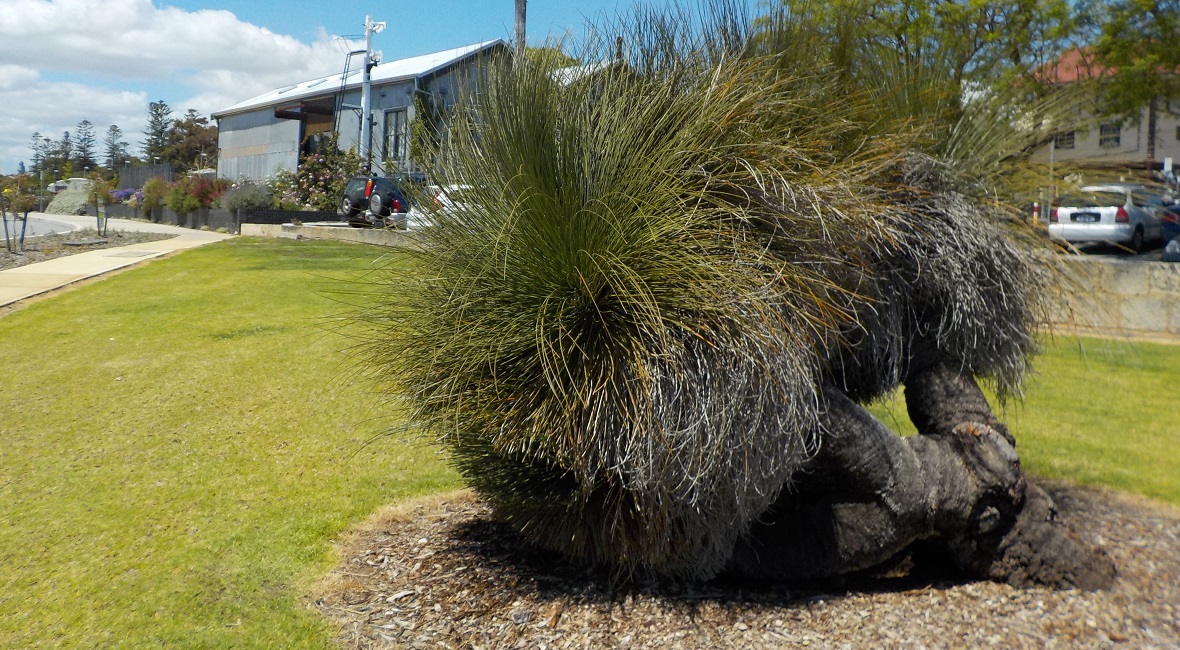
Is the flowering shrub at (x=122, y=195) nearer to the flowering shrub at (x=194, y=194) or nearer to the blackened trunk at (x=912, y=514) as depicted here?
the flowering shrub at (x=194, y=194)

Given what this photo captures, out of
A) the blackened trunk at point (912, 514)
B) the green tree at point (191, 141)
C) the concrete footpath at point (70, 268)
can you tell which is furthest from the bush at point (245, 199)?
the green tree at point (191, 141)

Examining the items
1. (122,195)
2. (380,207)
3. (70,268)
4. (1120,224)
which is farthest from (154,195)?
(1120,224)

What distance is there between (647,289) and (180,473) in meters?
3.41

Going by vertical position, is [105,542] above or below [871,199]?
below

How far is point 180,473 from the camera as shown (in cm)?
558

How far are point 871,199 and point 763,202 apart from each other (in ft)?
2.07

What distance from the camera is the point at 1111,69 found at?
21.1 metres

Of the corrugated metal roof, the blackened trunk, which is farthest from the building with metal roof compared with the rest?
the blackened trunk

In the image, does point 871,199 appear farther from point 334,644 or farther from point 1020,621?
point 334,644

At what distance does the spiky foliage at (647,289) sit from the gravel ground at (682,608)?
0.23 meters

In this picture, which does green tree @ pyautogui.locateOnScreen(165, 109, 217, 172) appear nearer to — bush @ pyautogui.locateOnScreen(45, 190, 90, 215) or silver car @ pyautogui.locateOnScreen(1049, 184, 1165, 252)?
bush @ pyautogui.locateOnScreen(45, 190, 90, 215)

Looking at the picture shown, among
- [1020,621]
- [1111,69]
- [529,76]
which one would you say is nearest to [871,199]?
[529,76]

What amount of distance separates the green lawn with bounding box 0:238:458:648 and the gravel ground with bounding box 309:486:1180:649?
1.13 feet

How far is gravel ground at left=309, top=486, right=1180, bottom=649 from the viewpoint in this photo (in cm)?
377
